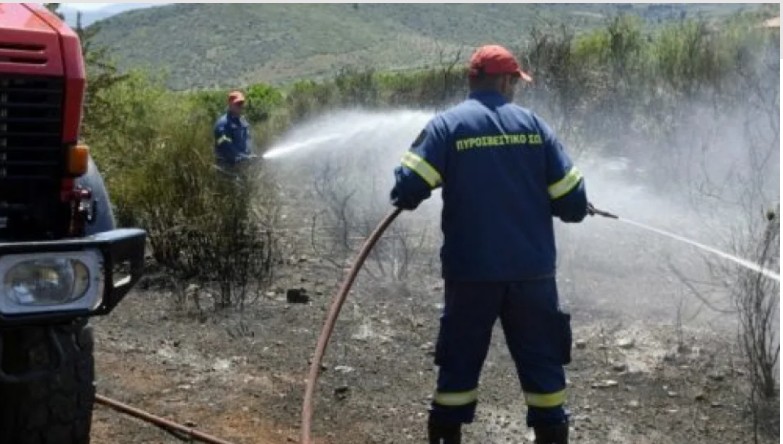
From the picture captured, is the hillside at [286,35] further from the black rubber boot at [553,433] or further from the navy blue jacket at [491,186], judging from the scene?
the black rubber boot at [553,433]

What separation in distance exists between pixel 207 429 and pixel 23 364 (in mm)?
1354

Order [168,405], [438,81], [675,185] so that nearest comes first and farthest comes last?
[168,405], [675,185], [438,81]

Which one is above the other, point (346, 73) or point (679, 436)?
point (346, 73)

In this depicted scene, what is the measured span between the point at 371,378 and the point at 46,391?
2.04 m

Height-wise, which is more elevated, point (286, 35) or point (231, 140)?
point (286, 35)

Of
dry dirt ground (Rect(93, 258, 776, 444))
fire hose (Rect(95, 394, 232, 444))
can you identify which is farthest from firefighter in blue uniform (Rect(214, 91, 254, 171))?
fire hose (Rect(95, 394, 232, 444))

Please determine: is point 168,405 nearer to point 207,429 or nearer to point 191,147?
point 207,429

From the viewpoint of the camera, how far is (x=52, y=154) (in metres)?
3.42

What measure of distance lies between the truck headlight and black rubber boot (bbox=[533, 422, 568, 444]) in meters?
1.84

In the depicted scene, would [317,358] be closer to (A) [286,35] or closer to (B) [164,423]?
(B) [164,423]

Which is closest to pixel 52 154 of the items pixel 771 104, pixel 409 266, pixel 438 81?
pixel 409 266

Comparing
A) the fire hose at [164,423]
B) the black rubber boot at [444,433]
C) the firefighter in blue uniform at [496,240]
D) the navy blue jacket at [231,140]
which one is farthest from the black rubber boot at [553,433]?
the navy blue jacket at [231,140]

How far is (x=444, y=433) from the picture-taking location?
14.0 ft

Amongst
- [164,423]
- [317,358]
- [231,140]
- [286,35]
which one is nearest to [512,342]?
[317,358]
